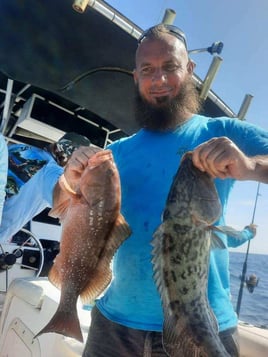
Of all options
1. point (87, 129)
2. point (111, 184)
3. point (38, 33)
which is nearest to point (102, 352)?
point (111, 184)

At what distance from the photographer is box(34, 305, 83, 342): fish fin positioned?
1700mm

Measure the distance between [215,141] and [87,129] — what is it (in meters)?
5.95

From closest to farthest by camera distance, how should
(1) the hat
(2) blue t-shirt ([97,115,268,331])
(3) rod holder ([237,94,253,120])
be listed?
(2) blue t-shirt ([97,115,268,331])
(1) the hat
(3) rod holder ([237,94,253,120])

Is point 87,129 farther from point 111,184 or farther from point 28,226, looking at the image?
point 111,184

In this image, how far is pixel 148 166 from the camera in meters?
2.01

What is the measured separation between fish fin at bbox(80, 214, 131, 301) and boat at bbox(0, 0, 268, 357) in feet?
3.67

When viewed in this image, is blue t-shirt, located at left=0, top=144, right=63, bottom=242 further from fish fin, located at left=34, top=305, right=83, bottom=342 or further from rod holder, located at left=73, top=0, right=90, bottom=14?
fish fin, located at left=34, top=305, right=83, bottom=342

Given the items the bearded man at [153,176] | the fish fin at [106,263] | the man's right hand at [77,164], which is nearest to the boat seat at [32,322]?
the bearded man at [153,176]

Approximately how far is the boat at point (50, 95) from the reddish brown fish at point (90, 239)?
1.10 meters

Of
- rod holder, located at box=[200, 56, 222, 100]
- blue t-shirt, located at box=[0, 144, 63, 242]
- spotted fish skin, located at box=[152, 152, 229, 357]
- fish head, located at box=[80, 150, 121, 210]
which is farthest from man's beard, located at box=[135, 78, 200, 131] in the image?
rod holder, located at box=[200, 56, 222, 100]

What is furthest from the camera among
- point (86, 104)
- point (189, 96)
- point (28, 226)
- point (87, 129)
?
point (87, 129)

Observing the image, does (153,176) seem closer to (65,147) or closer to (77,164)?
(77,164)

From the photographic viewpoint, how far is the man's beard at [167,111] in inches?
85.7

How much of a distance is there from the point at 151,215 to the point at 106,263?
0.34 m
